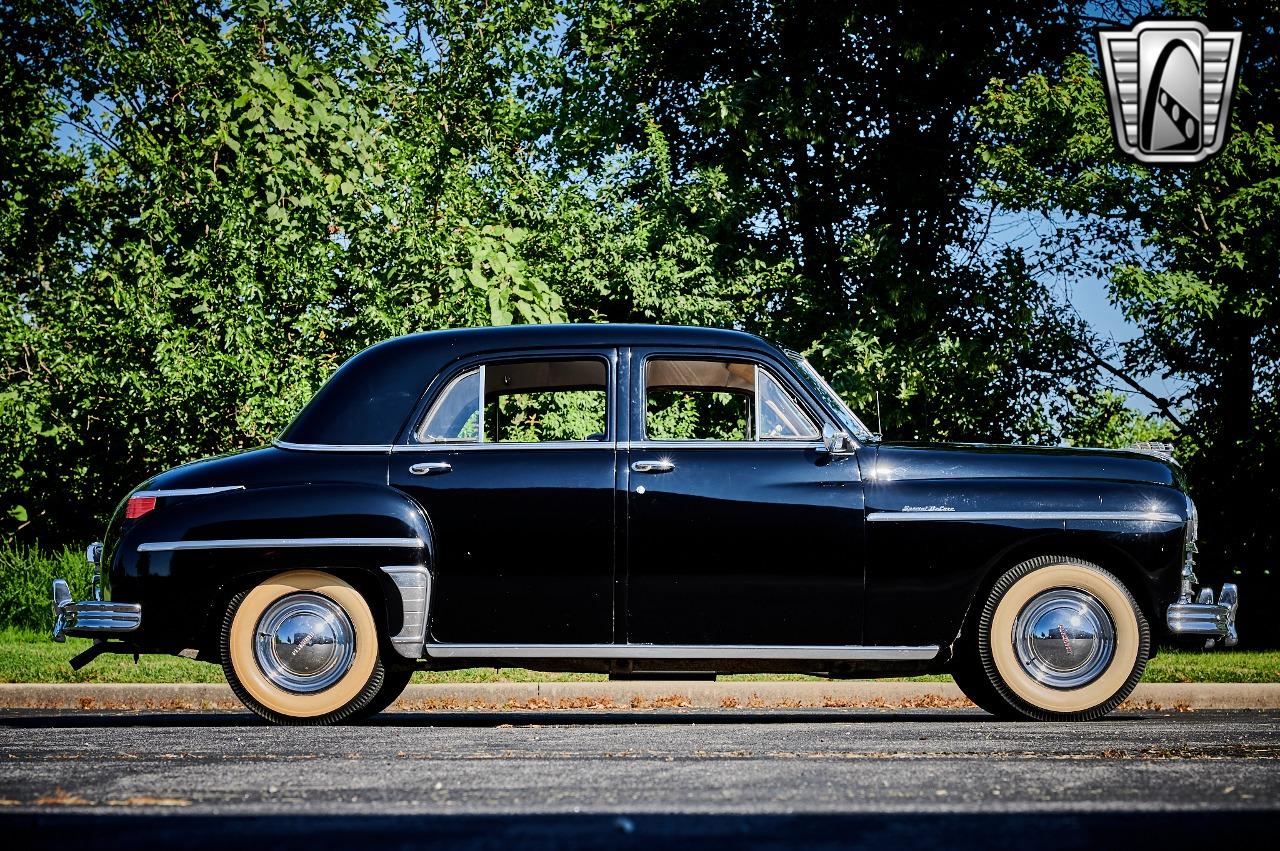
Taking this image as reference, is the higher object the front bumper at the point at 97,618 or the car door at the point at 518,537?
the car door at the point at 518,537

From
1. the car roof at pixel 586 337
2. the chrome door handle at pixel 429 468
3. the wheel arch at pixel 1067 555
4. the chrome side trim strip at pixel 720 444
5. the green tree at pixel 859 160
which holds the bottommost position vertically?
the wheel arch at pixel 1067 555

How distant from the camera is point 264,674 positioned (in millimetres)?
7406

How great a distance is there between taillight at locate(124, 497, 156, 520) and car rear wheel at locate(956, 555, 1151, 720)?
13.4 ft

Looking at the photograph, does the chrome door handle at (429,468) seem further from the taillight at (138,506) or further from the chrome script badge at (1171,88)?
the chrome script badge at (1171,88)

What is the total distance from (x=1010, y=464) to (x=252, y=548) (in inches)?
146

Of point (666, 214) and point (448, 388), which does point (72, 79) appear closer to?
point (666, 214)

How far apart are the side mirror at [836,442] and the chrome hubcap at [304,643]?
247 centimetres

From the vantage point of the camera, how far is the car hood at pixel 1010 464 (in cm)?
742

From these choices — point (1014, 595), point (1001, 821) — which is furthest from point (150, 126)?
point (1001, 821)

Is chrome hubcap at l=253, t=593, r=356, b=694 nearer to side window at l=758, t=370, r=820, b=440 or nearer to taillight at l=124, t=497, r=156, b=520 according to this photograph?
taillight at l=124, t=497, r=156, b=520

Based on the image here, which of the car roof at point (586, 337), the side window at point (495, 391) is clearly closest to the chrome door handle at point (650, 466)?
the side window at point (495, 391)

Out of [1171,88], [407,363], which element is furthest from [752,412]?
[1171,88]

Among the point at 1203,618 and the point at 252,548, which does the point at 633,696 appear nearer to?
the point at 252,548

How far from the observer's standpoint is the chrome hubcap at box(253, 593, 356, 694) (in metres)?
7.39
